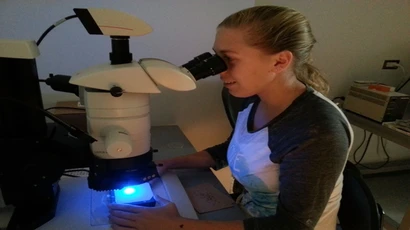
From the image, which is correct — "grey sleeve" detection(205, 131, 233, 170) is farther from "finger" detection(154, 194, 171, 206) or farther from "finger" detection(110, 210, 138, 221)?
"finger" detection(110, 210, 138, 221)

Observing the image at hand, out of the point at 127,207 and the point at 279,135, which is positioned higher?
the point at 279,135

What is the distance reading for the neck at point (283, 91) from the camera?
899 millimetres

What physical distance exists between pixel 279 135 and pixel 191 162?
0.37 m

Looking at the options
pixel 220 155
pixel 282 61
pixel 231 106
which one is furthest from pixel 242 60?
pixel 231 106

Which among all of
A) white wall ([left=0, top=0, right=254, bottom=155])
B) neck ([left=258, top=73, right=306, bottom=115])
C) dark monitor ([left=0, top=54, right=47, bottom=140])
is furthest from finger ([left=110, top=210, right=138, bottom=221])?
white wall ([left=0, top=0, right=254, bottom=155])

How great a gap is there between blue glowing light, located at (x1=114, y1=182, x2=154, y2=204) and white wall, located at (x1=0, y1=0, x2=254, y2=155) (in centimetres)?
74

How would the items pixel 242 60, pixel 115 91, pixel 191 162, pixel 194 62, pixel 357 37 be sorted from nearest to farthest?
pixel 115 91 → pixel 194 62 → pixel 242 60 → pixel 191 162 → pixel 357 37

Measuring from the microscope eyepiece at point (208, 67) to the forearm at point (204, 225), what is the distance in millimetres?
358

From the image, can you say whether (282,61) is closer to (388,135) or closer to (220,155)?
(220,155)

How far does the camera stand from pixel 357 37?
2.02 metres

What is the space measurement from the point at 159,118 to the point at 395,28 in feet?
5.71

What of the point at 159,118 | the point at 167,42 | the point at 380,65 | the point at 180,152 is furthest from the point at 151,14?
the point at 380,65

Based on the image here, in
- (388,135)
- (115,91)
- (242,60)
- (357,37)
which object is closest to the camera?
(115,91)

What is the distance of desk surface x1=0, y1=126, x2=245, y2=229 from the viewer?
837mm
